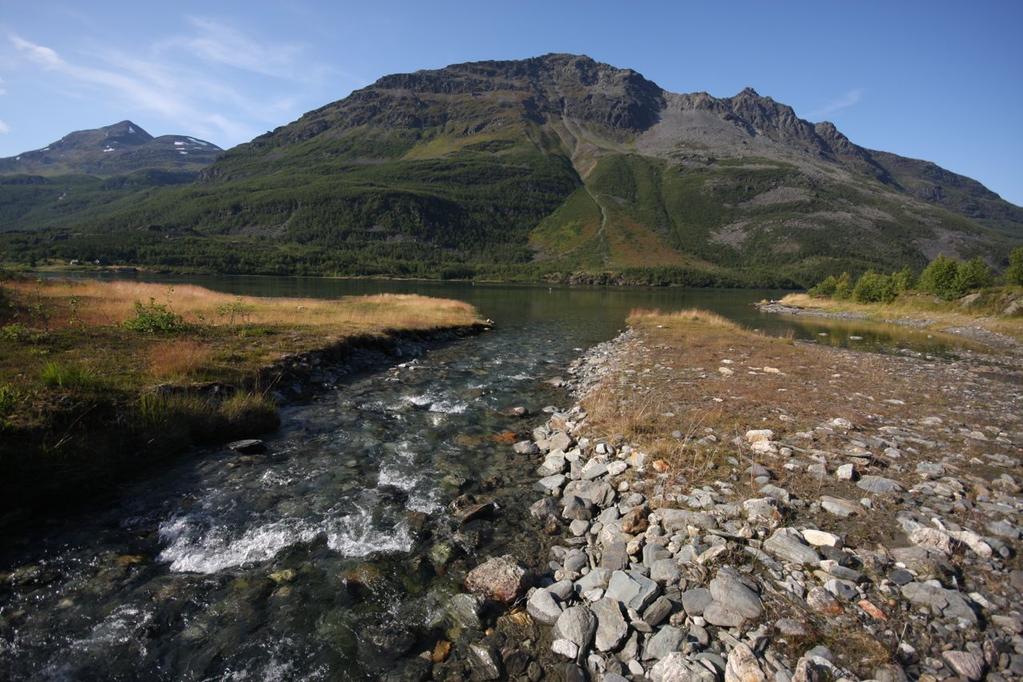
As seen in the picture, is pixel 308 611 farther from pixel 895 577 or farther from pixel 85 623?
pixel 895 577

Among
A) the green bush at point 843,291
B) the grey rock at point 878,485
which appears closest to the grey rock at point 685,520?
the grey rock at point 878,485

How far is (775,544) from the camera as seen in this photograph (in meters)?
7.35

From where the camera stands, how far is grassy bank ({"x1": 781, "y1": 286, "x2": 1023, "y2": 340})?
53656 mm

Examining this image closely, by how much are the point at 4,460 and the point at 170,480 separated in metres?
2.77

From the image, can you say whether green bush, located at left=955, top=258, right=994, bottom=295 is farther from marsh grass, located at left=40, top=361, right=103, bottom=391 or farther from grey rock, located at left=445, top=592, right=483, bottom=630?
marsh grass, located at left=40, top=361, right=103, bottom=391

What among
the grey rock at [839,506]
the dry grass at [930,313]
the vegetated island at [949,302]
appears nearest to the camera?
the grey rock at [839,506]

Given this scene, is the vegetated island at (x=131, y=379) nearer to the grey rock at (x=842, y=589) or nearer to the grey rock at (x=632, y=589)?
the grey rock at (x=632, y=589)

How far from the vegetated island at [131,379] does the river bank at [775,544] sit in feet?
28.7

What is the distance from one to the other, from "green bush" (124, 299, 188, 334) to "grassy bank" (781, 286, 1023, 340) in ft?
216

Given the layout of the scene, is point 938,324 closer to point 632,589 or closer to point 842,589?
point 842,589

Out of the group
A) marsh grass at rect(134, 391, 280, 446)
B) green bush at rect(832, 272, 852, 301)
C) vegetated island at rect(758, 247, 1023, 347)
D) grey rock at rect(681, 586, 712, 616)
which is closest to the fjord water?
marsh grass at rect(134, 391, 280, 446)

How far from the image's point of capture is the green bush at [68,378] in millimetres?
10984

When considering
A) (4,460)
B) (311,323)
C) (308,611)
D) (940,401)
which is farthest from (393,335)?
(940,401)

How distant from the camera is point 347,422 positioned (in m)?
15.5
